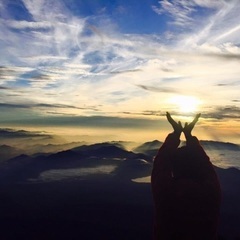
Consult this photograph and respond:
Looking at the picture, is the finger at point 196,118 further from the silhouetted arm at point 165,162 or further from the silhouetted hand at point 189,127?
the silhouetted arm at point 165,162

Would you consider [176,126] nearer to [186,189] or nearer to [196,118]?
[196,118]

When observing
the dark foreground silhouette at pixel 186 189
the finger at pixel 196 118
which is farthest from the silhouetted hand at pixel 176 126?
the finger at pixel 196 118

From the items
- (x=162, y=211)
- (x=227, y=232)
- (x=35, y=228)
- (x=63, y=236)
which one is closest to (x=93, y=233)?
(x=63, y=236)

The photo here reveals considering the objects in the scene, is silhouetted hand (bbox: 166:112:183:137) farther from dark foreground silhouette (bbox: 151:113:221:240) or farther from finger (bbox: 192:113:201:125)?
finger (bbox: 192:113:201:125)

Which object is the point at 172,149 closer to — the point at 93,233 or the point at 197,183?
the point at 197,183

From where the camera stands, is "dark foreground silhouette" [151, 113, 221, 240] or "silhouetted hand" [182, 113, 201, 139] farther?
"silhouetted hand" [182, 113, 201, 139]

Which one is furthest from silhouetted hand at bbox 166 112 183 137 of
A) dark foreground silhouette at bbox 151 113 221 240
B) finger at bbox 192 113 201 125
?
finger at bbox 192 113 201 125

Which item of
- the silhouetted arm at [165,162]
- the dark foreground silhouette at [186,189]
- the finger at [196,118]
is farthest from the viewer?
the finger at [196,118]

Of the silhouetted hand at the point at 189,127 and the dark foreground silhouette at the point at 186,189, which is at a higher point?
the silhouetted hand at the point at 189,127
